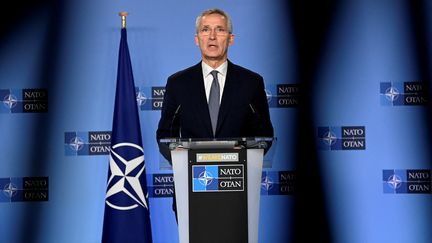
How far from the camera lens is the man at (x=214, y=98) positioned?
13.0 feet

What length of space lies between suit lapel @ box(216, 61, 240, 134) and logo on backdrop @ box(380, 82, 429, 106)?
1.64 meters

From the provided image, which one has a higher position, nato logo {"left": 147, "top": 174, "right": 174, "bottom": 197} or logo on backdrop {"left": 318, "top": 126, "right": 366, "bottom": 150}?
logo on backdrop {"left": 318, "top": 126, "right": 366, "bottom": 150}

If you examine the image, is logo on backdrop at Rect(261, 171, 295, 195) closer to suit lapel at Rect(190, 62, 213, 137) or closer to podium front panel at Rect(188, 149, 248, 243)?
suit lapel at Rect(190, 62, 213, 137)

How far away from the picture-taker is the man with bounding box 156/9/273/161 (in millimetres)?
3967

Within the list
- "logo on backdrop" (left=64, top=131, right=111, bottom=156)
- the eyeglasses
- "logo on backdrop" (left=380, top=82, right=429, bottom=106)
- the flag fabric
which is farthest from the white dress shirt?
"logo on backdrop" (left=380, top=82, right=429, bottom=106)

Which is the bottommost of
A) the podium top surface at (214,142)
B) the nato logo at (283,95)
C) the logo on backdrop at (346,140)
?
the podium top surface at (214,142)

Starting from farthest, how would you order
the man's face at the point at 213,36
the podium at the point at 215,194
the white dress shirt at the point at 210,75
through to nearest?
1. the white dress shirt at the point at 210,75
2. the man's face at the point at 213,36
3. the podium at the point at 215,194

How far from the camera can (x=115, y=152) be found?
479 cm

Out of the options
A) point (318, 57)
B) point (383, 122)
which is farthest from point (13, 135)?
point (383, 122)

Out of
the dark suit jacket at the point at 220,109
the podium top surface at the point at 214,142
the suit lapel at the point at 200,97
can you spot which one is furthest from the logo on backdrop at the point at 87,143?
the podium top surface at the point at 214,142

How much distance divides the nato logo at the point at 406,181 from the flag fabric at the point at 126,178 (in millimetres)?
2112

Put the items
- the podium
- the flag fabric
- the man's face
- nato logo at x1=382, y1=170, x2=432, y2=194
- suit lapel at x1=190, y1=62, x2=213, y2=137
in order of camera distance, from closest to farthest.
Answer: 1. the podium
2. suit lapel at x1=190, y1=62, x2=213, y2=137
3. the man's face
4. the flag fabric
5. nato logo at x1=382, y1=170, x2=432, y2=194

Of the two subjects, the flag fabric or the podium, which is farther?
the flag fabric

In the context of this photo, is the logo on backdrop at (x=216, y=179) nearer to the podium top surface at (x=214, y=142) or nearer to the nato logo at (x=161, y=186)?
the podium top surface at (x=214, y=142)
